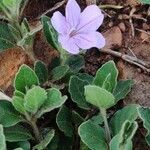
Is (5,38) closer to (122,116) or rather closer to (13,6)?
(13,6)

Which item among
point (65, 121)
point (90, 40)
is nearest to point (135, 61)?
point (90, 40)

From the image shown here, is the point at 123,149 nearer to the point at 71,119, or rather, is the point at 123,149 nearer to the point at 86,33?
the point at 71,119

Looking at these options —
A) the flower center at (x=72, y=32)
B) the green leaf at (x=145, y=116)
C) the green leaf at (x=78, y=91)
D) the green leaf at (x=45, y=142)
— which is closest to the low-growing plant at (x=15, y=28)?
the flower center at (x=72, y=32)

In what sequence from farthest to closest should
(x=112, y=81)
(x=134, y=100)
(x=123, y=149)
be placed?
(x=134, y=100) < (x=112, y=81) < (x=123, y=149)

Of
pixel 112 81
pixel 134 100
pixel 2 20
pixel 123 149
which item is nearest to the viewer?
pixel 123 149

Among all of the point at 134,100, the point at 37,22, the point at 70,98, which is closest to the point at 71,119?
the point at 70,98

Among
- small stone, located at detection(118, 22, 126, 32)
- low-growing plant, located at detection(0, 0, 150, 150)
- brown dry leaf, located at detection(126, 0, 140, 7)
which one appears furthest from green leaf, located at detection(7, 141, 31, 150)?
brown dry leaf, located at detection(126, 0, 140, 7)

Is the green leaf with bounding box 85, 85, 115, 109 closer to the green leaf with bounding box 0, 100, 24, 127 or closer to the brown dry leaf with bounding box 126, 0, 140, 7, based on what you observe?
the green leaf with bounding box 0, 100, 24, 127

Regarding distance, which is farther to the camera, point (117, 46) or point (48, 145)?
point (117, 46)
